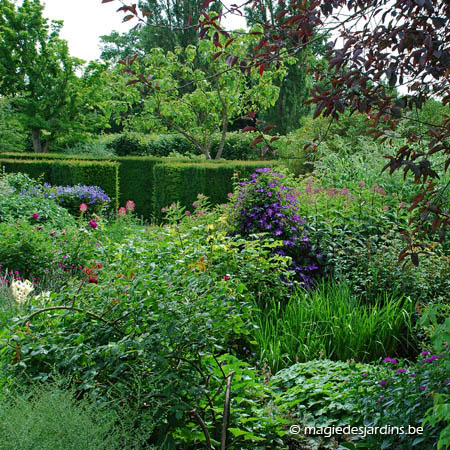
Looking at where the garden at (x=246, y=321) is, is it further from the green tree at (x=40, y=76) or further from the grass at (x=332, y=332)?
the green tree at (x=40, y=76)

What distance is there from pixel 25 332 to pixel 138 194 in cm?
1106

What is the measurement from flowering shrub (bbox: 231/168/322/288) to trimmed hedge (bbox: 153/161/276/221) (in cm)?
588

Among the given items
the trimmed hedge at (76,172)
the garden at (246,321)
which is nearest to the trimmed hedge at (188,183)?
the trimmed hedge at (76,172)

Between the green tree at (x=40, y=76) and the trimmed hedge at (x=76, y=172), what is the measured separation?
875 centimetres

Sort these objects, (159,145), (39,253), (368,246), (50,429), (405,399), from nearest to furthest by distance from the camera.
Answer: (50,429), (405,399), (368,246), (39,253), (159,145)

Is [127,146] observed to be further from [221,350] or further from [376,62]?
[376,62]

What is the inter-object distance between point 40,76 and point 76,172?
10842 millimetres

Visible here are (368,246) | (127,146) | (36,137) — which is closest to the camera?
(368,246)

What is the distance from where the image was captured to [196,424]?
246cm

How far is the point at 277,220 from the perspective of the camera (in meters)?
Result: 5.21

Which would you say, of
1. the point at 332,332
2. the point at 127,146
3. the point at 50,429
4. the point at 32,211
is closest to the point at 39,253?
the point at 32,211

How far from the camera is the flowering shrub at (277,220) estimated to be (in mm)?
5113

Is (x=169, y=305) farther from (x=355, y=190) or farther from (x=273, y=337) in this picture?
(x=355, y=190)

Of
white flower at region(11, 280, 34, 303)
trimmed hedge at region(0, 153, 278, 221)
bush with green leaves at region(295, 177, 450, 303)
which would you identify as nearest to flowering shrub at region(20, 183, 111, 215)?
trimmed hedge at region(0, 153, 278, 221)
